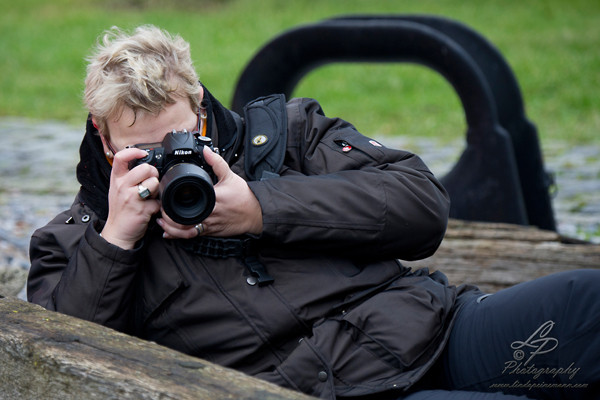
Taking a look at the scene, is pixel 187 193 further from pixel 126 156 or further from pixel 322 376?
pixel 322 376

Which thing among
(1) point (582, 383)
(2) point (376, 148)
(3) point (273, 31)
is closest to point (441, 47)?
(2) point (376, 148)

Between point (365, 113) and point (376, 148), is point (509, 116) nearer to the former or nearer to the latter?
point (376, 148)

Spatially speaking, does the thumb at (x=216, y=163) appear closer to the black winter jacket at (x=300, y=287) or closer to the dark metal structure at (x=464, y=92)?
the black winter jacket at (x=300, y=287)

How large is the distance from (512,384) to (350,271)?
52cm

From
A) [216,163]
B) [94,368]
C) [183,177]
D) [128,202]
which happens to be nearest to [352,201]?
[216,163]

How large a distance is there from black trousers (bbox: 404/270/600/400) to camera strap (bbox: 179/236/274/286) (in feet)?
1.76

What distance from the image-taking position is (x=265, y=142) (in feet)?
8.10

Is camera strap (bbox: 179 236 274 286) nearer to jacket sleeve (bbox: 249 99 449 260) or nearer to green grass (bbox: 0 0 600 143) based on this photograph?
jacket sleeve (bbox: 249 99 449 260)

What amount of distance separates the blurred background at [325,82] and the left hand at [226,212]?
77cm

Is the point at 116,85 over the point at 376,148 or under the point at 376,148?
over

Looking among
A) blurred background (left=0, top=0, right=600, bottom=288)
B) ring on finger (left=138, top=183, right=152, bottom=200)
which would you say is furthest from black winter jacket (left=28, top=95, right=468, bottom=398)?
blurred background (left=0, top=0, right=600, bottom=288)

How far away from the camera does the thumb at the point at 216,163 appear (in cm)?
219

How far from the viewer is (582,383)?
202 cm

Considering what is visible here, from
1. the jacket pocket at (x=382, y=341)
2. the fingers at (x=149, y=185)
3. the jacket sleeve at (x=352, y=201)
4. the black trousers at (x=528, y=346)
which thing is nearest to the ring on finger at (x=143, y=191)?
the fingers at (x=149, y=185)
